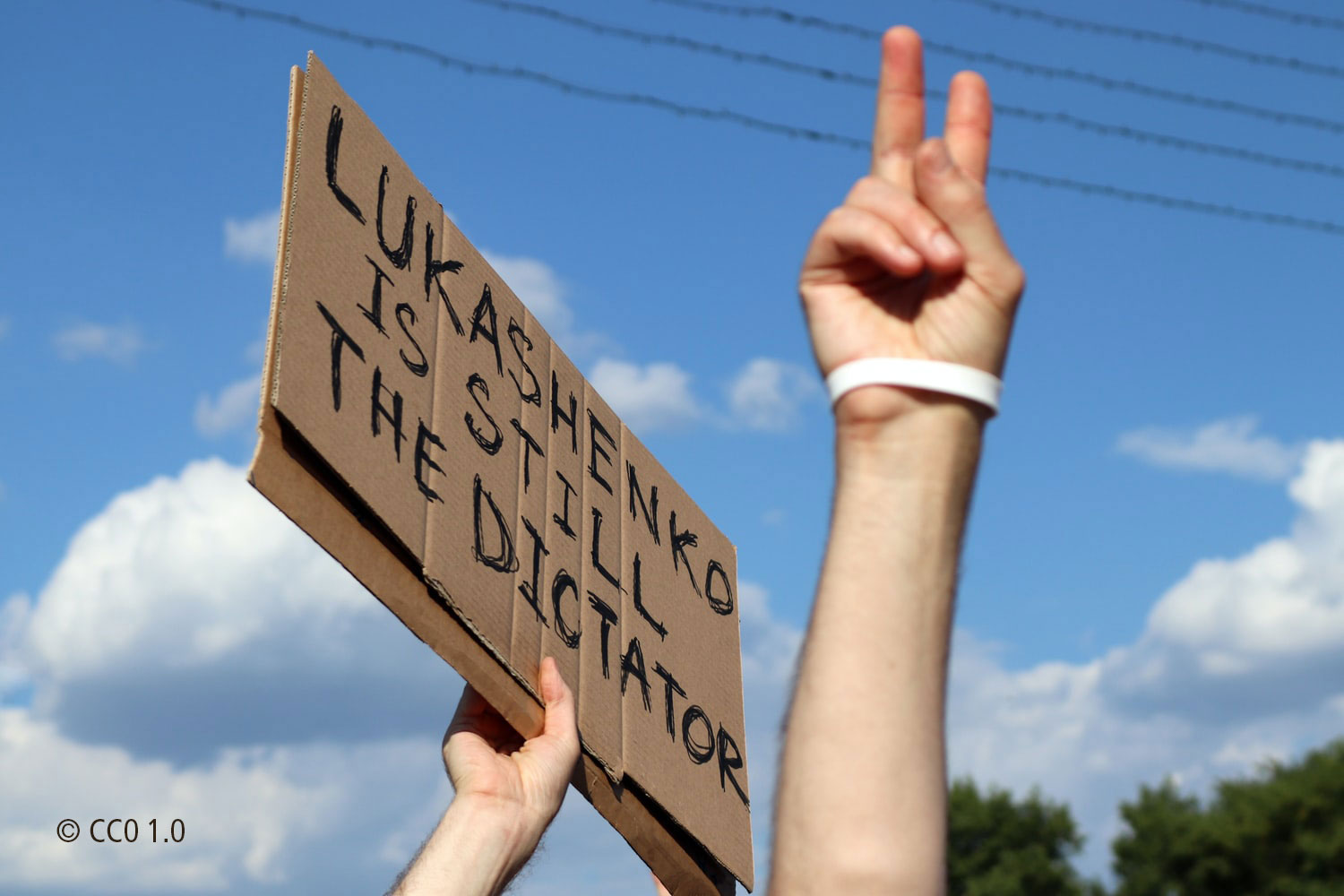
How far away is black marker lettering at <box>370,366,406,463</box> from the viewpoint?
2.00 metres

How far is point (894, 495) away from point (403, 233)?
1.27 meters

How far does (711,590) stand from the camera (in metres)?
3.03

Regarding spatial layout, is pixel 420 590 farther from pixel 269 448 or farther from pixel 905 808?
pixel 905 808

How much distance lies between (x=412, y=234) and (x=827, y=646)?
1319 mm

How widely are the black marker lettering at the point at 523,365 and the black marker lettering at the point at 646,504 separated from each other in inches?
13.5

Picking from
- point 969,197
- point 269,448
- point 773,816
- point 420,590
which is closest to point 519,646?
point 420,590

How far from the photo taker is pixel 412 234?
7.47 ft

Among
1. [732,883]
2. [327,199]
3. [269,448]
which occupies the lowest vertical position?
[732,883]

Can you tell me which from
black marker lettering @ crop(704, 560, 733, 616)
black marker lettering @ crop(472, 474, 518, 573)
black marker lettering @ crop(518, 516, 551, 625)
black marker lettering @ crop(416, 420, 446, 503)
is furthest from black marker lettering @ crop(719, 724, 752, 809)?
black marker lettering @ crop(416, 420, 446, 503)

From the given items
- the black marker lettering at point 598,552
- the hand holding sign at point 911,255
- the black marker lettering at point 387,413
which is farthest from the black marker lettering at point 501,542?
the hand holding sign at point 911,255

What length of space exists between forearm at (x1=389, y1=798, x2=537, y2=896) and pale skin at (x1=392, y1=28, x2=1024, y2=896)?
1234 mm

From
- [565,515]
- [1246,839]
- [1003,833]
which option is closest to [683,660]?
[565,515]

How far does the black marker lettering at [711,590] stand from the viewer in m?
3.01

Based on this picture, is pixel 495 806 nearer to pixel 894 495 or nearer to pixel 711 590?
pixel 711 590
